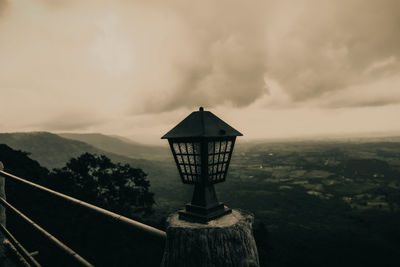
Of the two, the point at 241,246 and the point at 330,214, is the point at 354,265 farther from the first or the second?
the point at 241,246

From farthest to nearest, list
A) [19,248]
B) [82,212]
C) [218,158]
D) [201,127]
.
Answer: [82,212] < [19,248] < [218,158] < [201,127]

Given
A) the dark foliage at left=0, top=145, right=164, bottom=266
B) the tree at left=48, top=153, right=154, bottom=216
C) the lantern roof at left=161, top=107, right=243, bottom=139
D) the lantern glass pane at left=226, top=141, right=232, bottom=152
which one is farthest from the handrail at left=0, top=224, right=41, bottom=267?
the tree at left=48, top=153, right=154, bottom=216

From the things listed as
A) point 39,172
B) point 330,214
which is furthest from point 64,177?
point 330,214

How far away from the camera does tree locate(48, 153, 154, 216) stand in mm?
19047

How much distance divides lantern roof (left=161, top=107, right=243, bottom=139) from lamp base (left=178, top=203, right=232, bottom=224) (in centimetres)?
63

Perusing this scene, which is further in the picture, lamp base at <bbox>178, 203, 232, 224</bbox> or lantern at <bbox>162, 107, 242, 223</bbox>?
lantern at <bbox>162, 107, 242, 223</bbox>

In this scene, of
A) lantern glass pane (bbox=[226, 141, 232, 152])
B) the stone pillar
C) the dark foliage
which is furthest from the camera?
the dark foliage

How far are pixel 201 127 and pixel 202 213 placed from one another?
778 mm

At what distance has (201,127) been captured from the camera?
6.73ft

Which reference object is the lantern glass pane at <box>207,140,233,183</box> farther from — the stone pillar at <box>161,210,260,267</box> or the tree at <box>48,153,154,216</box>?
the tree at <box>48,153,154,216</box>

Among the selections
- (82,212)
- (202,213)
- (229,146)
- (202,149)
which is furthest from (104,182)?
(202,213)

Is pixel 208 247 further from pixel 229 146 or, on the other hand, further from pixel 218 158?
pixel 229 146

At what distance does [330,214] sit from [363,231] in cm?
1460

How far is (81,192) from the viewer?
18688mm
